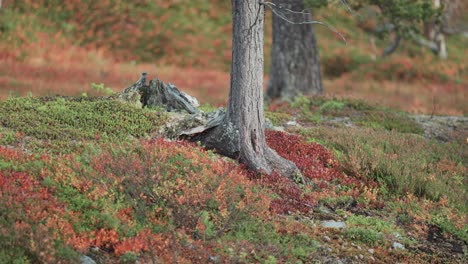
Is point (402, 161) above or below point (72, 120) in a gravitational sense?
below

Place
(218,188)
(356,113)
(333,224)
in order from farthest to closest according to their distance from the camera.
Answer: (356,113) → (333,224) → (218,188)

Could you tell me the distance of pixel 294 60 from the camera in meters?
21.5

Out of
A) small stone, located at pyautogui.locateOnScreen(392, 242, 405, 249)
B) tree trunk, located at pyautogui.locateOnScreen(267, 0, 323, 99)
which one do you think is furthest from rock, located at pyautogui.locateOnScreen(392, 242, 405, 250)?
tree trunk, located at pyautogui.locateOnScreen(267, 0, 323, 99)

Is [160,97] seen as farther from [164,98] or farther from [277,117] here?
[277,117]

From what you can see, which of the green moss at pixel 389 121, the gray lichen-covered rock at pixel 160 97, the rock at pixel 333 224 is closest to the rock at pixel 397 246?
the rock at pixel 333 224

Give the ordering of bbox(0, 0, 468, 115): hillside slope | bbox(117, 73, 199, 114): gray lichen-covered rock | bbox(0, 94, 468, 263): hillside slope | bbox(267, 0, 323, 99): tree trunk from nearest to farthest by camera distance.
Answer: bbox(0, 94, 468, 263): hillside slope, bbox(117, 73, 199, 114): gray lichen-covered rock, bbox(267, 0, 323, 99): tree trunk, bbox(0, 0, 468, 115): hillside slope

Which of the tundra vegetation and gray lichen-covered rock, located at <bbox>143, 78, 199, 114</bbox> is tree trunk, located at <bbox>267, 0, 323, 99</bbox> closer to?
the tundra vegetation

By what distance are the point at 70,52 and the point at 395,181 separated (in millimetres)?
17639

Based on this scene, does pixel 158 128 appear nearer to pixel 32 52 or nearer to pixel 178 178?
pixel 178 178

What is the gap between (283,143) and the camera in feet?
43.7

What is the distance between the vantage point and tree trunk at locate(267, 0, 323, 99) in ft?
70.2

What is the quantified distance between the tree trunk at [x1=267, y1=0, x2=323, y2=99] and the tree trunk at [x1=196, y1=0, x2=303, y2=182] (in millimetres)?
9918

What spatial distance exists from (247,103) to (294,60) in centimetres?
1047

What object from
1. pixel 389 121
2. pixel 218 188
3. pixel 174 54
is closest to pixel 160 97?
pixel 218 188
